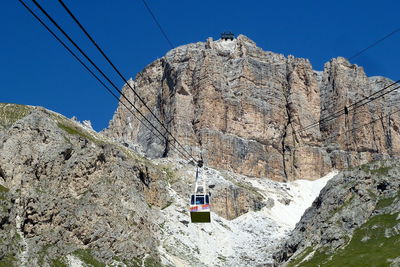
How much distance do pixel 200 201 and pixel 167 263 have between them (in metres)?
113

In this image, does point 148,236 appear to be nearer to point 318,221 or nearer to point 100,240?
point 100,240

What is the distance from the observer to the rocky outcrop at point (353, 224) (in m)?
144

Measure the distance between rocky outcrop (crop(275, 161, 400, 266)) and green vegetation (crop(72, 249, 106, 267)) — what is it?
55.8 metres

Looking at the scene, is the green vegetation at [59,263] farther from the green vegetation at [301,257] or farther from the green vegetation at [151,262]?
the green vegetation at [301,257]

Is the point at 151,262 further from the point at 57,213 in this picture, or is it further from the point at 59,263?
the point at 57,213

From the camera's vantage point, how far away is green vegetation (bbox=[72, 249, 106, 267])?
16962 centimetres

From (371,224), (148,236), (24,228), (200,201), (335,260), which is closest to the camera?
(200,201)

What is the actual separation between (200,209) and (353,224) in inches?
3748

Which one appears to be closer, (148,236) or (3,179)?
(3,179)

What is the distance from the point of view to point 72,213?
18438 cm

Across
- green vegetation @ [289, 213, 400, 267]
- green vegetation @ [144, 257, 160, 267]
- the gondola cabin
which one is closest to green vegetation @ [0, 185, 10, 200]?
green vegetation @ [144, 257, 160, 267]

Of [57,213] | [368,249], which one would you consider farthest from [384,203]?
[57,213]

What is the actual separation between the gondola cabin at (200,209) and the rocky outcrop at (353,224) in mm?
62384

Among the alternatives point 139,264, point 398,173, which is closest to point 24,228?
point 139,264
